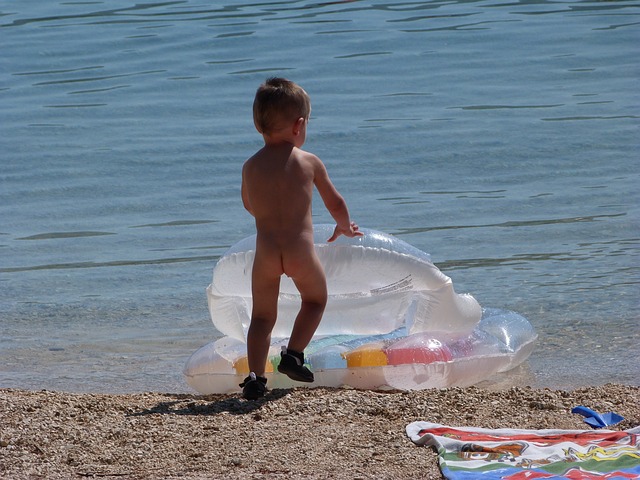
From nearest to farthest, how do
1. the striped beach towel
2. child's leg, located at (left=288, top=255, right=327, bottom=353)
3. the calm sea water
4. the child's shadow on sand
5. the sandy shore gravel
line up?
1. the striped beach towel
2. the sandy shore gravel
3. the child's shadow on sand
4. child's leg, located at (left=288, top=255, right=327, bottom=353)
5. the calm sea water

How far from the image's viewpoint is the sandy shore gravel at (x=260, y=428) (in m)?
3.49

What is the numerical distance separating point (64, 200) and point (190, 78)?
18.0 feet

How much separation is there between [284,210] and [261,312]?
0.47 meters

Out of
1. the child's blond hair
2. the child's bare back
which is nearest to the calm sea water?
the child's bare back

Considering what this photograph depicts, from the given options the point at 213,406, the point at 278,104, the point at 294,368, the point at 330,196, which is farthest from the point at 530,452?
the point at 278,104

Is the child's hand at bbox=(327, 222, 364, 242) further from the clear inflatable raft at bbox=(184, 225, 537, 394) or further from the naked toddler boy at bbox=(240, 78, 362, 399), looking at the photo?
the clear inflatable raft at bbox=(184, 225, 537, 394)

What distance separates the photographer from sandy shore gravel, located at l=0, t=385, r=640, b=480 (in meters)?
3.49

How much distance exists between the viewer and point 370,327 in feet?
17.2

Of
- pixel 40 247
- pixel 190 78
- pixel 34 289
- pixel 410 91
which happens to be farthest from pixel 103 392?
pixel 190 78

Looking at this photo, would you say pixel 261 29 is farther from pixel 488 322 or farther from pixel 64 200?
pixel 488 322

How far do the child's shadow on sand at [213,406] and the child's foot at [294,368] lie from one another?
3.1 inches

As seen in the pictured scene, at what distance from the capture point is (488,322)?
5516 mm

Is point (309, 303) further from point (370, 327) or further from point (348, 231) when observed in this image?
point (370, 327)

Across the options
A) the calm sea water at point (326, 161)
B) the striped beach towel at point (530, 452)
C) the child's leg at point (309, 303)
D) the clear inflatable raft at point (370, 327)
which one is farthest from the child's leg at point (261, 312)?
the calm sea water at point (326, 161)
